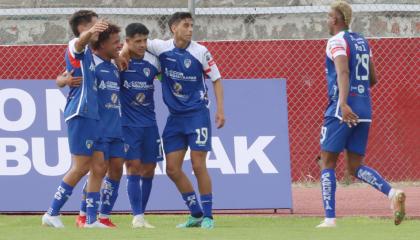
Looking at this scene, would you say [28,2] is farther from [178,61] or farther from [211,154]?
[178,61]

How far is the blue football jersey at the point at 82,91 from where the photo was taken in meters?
A: 11.4

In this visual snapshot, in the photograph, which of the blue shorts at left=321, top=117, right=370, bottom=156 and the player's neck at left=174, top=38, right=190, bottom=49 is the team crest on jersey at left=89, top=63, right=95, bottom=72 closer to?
the player's neck at left=174, top=38, right=190, bottom=49

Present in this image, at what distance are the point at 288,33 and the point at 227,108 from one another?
4639 mm

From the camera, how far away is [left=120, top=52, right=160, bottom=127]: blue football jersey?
1211 centimetres

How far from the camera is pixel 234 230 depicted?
11.4m

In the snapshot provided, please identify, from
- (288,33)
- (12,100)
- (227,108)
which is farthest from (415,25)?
(12,100)

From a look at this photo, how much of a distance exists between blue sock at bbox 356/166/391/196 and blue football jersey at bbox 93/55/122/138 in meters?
2.24

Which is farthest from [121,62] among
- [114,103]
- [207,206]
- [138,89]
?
[207,206]

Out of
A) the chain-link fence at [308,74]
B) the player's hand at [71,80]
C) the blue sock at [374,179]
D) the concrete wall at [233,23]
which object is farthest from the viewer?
the concrete wall at [233,23]

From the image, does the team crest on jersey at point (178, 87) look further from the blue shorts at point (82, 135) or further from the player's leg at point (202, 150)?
the blue shorts at point (82, 135)

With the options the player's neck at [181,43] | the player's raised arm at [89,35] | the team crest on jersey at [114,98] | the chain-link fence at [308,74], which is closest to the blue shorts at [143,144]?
the team crest on jersey at [114,98]

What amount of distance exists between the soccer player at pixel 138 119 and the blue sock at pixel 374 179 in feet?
6.40

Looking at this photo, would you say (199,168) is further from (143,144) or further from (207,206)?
(143,144)

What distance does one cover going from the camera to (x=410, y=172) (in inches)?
648
